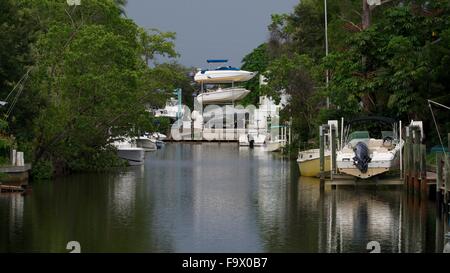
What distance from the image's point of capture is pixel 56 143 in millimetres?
52562

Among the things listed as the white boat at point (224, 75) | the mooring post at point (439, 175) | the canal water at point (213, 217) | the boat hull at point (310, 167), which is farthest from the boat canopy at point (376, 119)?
the white boat at point (224, 75)

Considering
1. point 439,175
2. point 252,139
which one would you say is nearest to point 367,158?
point 439,175

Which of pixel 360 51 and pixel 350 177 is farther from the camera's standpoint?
pixel 360 51

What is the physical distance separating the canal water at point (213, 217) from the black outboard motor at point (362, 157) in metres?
1.25

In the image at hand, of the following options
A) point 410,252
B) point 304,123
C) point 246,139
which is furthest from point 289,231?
point 246,139

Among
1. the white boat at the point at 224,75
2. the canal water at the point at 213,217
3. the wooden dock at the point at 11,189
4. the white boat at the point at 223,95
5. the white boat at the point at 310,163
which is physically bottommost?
the canal water at the point at 213,217

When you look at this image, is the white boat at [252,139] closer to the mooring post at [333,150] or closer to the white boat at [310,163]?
the white boat at [310,163]

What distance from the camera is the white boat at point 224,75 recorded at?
14888 centimetres

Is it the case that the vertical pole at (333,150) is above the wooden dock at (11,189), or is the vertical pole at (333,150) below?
above

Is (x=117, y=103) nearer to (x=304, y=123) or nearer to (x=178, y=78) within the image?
(x=178, y=78)

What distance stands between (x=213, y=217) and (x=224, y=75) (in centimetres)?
11497

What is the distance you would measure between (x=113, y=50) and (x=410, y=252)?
3021 centimetres

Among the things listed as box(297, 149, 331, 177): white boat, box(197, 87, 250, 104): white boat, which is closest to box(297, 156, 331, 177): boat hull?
box(297, 149, 331, 177): white boat
